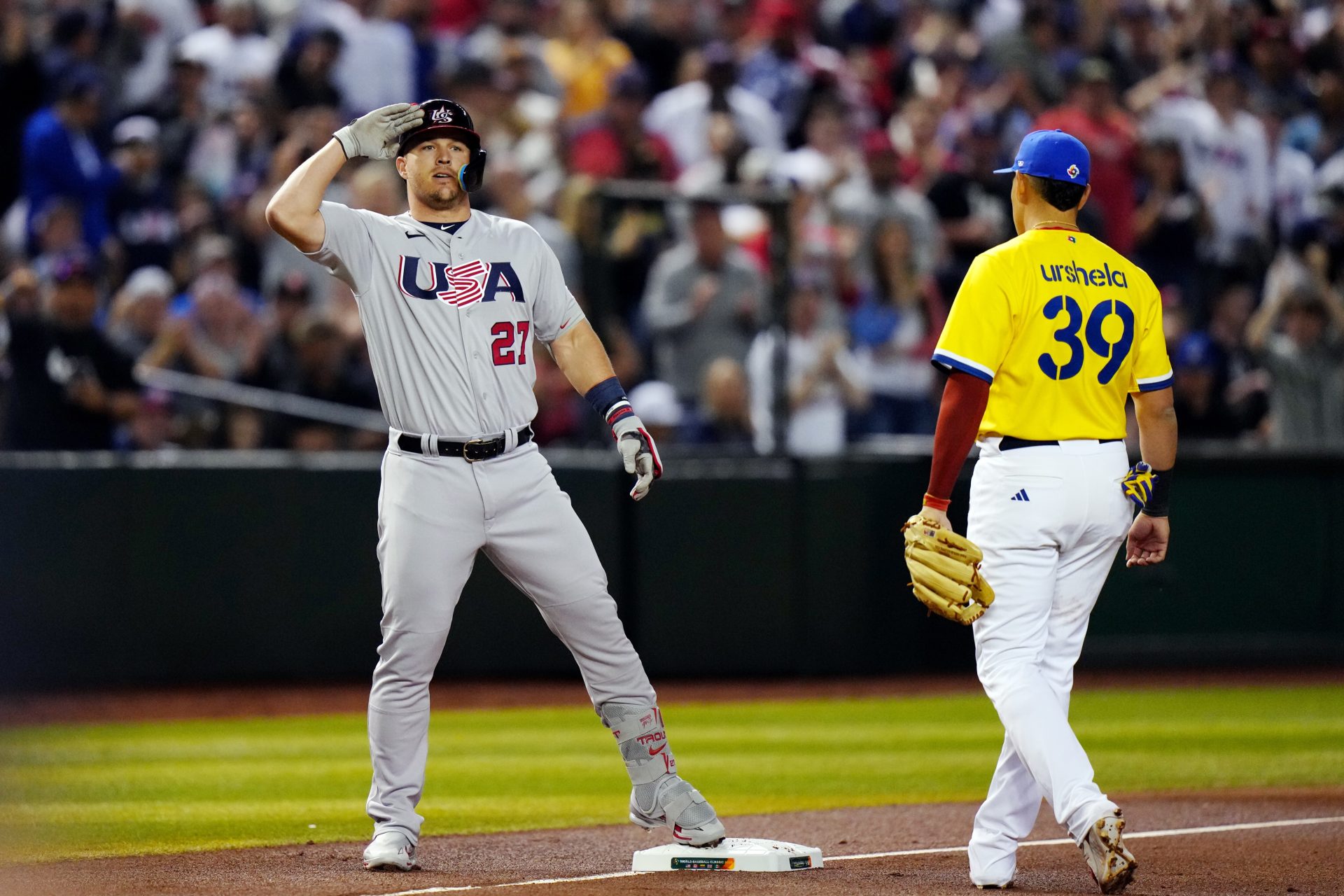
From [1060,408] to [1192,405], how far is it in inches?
301

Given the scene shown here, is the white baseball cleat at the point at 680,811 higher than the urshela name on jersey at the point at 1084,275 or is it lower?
lower

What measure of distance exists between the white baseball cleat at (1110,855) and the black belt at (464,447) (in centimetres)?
200

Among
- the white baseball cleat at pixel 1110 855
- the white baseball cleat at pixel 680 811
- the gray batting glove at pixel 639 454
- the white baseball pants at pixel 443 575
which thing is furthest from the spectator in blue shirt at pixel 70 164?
the white baseball cleat at pixel 1110 855

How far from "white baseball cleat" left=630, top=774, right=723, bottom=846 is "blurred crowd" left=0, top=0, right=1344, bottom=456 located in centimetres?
553

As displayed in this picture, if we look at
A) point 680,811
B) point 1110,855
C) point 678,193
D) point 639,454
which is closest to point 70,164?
point 678,193

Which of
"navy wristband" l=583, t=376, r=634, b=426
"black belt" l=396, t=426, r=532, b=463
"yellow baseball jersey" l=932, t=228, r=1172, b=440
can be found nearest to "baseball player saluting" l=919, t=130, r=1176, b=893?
"yellow baseball jersey" l=932, t=228, r=1172, b=440

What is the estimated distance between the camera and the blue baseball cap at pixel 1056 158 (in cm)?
529

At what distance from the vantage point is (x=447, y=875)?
5.35 meters

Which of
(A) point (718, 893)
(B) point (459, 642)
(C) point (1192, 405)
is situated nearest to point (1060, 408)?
(A) point (718, 893)

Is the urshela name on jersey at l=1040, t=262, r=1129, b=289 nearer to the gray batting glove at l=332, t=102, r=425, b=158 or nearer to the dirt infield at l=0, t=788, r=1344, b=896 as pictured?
the dirt infield at l=0, t=788, r=1344, b=896

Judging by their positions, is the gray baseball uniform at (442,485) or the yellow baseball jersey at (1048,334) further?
the gray baseball uniform at (442,485)

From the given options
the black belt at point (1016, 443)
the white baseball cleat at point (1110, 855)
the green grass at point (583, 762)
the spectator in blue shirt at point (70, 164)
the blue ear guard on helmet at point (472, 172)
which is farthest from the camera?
the spectator in blue shirt at point (70, 164)

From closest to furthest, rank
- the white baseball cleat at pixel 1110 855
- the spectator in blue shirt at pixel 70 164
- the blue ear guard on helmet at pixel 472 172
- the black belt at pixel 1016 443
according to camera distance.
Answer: the white baseball cleat at pixel 1110 855 → the black belt at pixel 1016 443 → the blue ear guard on helmet at pixel 472 172 → the spectator in blue shirt at pixel 70 164

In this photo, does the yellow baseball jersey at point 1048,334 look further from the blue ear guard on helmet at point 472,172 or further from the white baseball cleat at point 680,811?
the blue ear guard on helmet at point 472,172
